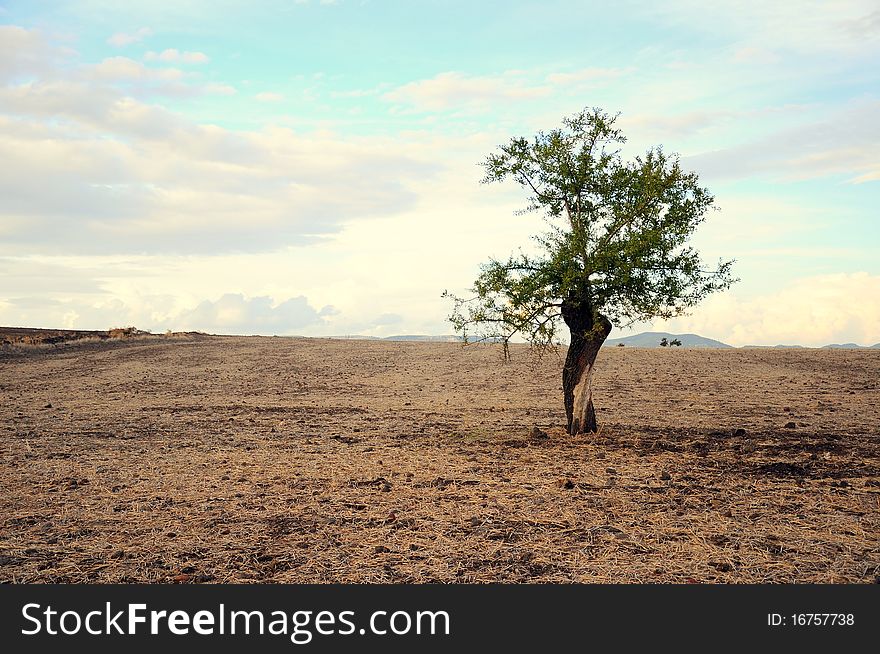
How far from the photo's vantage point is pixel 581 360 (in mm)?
16812

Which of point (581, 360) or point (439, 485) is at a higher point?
point (581, 360)

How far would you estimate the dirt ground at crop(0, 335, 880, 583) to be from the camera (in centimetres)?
798

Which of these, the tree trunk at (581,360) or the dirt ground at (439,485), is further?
the tree trunk at (581,360)

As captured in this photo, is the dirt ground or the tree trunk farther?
the tree trunk

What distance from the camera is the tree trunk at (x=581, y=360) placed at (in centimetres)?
→ 1645

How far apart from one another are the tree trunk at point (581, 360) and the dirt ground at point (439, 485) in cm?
59

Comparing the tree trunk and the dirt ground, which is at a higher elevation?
the tree trunk

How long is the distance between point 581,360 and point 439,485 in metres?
6.21

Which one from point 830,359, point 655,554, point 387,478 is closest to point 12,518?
point 387,478

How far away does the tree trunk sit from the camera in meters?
16.5

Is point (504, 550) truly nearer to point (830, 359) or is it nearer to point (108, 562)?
point (108, 562)

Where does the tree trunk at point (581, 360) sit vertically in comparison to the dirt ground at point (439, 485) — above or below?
above

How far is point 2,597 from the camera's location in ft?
22.9

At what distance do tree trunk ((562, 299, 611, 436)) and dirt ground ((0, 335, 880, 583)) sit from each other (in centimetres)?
59
